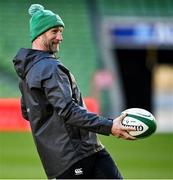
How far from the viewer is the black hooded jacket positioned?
6.04 meters

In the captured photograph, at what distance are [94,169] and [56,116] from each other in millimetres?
567

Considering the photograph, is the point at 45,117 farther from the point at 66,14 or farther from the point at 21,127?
the point at 66,14

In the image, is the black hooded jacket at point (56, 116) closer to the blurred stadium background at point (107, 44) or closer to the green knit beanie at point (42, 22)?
the green knit beanie at point (42, 22)

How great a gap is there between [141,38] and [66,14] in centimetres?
292

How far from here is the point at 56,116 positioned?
20.2 ft

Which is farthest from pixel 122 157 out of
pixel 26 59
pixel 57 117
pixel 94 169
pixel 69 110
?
pixel 69 110

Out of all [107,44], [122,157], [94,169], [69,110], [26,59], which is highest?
[26,59]

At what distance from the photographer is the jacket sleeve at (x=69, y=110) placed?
19.7 feet

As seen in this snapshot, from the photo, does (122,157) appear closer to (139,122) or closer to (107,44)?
(139,122)

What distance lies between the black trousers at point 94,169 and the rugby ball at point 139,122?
416mm

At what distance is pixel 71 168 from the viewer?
243 inches

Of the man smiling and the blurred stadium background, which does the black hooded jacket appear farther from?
the blurred stadium background

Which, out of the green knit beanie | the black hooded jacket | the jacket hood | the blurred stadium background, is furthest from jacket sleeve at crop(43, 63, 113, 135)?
the blurred stadium background

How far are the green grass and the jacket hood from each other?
6.57m
